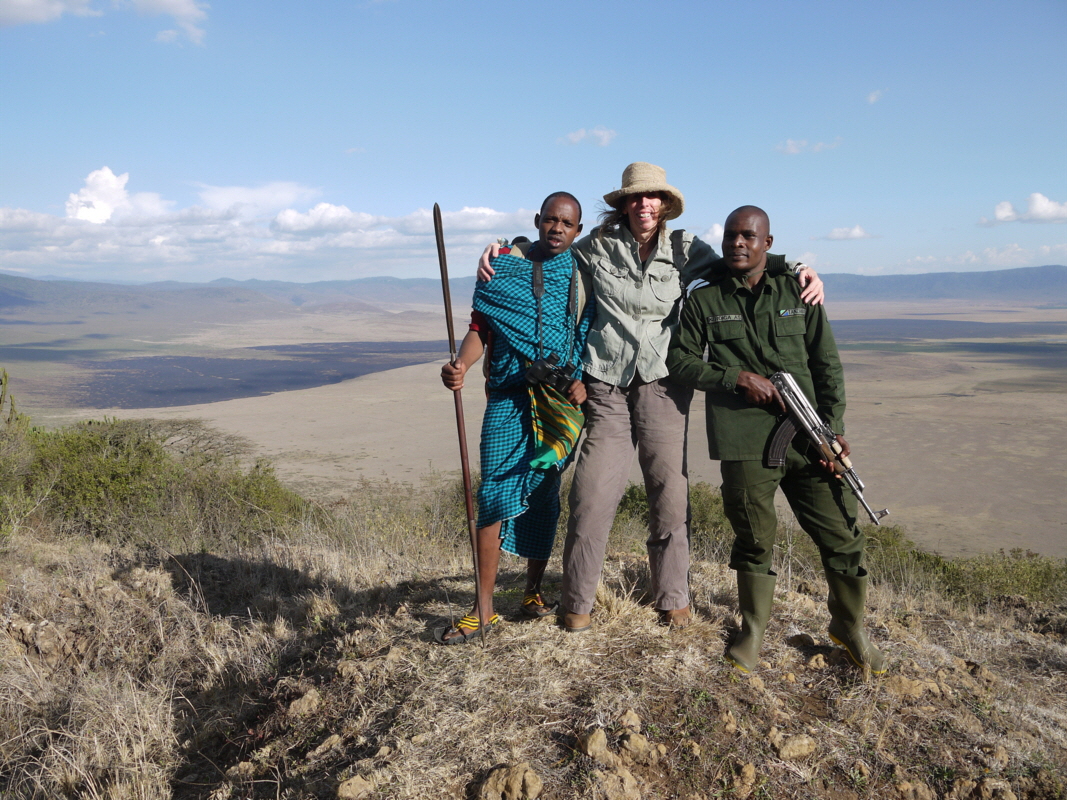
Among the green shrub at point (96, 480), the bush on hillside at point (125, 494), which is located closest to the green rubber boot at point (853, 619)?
the bush on hillside at point (125, 494)

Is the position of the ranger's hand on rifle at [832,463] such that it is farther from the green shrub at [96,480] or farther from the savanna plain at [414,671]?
the green shrub at [96,480]

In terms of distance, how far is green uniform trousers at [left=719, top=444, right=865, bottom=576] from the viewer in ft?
10.4

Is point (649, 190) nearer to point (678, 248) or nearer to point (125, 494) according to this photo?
point (678, 248)

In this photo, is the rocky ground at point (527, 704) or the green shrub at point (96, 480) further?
the green shrub at point (96, 480)

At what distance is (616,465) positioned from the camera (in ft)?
11.0

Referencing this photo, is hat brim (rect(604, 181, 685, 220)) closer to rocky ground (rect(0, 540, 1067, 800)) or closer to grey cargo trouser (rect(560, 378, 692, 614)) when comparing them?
grey cargo trouser (rect(560, 378, 692, 614))

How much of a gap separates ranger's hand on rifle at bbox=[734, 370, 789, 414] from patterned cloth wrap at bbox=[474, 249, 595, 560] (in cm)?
73

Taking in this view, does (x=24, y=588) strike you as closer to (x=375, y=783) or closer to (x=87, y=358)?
(x=375, y=783)

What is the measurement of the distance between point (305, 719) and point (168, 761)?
0.68 meters

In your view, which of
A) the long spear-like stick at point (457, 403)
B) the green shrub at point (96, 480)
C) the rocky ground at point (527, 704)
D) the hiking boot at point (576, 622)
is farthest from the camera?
the green shrub at point (96, 480)

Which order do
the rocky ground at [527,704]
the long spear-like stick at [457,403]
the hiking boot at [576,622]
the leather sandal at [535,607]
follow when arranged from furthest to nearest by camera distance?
1. the leather sandal at [535,607]
2. the hiking boot at [576,622]
3. the long spear-like stick at [457,403]
4. the rocky ground at [527,704]

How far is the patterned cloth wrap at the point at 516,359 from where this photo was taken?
3355mm

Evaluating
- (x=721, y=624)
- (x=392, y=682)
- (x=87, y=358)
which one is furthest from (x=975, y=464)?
(x=87, y=358)

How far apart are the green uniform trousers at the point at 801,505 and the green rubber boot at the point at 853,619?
50mm
